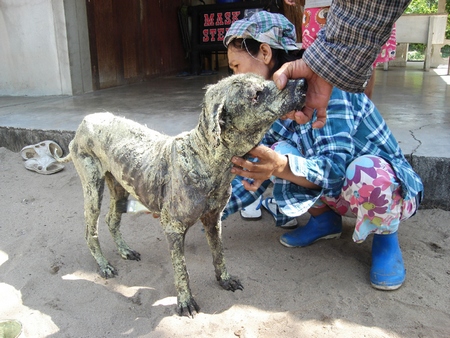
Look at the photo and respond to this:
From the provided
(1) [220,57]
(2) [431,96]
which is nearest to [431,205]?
(2) [431,96]

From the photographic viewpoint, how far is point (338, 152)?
86.0 inches

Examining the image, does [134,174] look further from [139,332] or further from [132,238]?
[132,238]

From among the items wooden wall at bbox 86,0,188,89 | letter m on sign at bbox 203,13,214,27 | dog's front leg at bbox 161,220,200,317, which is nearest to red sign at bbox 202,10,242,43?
letter m on sign at bbox 203,13,214,27

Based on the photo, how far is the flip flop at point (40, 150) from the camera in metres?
3.88

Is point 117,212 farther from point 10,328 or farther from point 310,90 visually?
point 310,90

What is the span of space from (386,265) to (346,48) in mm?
1132

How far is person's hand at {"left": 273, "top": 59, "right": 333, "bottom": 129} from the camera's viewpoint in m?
1.66

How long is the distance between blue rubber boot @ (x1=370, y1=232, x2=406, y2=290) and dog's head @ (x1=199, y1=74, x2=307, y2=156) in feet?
3.59

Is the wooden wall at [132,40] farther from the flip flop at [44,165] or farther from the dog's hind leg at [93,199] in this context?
the dog's hind leg at [93,199]

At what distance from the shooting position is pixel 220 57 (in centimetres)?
1096

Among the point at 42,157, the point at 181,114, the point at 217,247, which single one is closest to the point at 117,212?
the point at 217,247

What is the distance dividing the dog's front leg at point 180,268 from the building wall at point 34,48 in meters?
4.86

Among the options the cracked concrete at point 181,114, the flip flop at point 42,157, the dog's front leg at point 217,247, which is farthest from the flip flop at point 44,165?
the dog's front leg at point 217,247

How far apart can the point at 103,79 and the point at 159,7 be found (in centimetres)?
243
